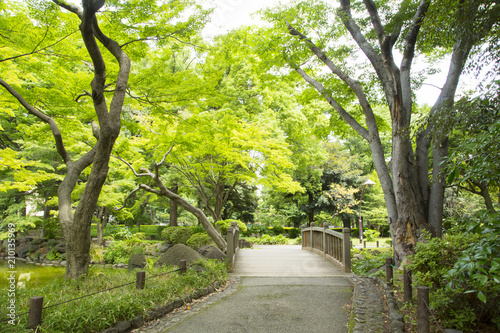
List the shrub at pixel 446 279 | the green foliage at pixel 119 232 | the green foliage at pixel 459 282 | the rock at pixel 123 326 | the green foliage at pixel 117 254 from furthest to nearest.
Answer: the green foliage at pixel 119 232 < the green foliage at pixel 117 254 < the rock at pixel 123 326 < the shrub at pixel 446 279 < the green foliage at pixel 459 282

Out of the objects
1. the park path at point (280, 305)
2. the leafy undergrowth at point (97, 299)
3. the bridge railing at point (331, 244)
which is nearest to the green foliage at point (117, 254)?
the park path at point (280, 305)

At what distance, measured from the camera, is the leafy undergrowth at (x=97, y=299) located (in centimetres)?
379

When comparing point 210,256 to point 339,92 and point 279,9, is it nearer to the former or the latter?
point 339,92

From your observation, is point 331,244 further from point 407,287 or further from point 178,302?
point 178,302

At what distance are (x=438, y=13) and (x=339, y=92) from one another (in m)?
4.65

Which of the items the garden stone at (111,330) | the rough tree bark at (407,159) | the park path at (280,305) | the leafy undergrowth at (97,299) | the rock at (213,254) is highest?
the rough tree bark at (407,159)

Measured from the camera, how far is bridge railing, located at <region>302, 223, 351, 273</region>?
28.1ft

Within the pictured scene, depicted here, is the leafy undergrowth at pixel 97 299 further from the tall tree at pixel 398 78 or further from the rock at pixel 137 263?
the tall tree at pixel 398 78

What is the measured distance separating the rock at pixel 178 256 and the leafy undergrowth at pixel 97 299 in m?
0.95

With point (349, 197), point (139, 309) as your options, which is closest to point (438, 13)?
point (139, 309)

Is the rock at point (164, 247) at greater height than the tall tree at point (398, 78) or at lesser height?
lesser

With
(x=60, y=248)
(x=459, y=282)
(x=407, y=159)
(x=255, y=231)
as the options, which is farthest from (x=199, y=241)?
(x=459, y=282)

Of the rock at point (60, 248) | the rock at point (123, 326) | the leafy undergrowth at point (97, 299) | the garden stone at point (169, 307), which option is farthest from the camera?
the rock at point (60, 248)

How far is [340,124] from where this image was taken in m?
10.7
